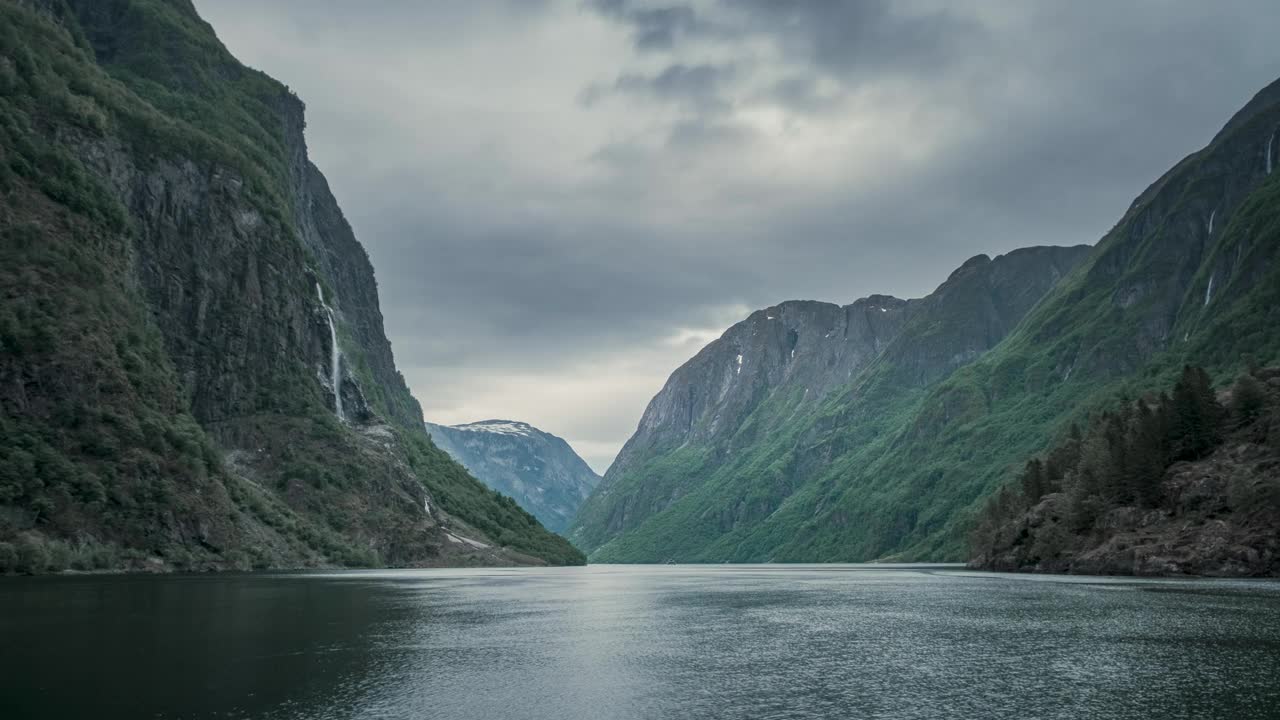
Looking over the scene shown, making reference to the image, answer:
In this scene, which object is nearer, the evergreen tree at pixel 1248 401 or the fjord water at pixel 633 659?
the fjord water at pixel 633 659

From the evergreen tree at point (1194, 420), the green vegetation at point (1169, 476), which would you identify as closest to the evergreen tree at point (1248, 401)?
the green vegetation at point (1169, 476)

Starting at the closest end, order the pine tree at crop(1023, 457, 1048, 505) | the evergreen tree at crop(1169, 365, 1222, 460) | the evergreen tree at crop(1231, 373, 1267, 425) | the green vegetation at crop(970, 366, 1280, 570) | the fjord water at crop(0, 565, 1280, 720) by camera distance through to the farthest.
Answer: the fjord water at crop(0, 565, 1280, 720), the green vegetation at crop(970, 366, 1280, 570), the evergreen tree at crop(1231, 373, 1267, 425), the evergreen tree at crop(1169, 365, 1222, 460), the pine tree at crop(1023, 457, 1048, 505)

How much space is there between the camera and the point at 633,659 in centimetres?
5497

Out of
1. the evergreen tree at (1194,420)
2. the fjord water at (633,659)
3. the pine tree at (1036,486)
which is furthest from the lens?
the pine tree at (1036,486)

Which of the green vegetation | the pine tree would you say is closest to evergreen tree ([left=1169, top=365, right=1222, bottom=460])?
the green vegetation

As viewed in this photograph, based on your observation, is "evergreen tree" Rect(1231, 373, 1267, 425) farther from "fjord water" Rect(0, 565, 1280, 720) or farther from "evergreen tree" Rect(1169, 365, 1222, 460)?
"fjord water" Rect(0, 565, 1280, 720)

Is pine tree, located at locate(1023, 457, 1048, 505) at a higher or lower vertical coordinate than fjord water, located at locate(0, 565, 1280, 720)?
higher

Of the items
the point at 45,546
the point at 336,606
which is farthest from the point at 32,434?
the point at 336,606

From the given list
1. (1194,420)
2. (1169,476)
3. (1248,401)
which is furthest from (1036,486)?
(1248,401)

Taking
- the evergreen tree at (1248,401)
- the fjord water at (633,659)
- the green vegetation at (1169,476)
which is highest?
the evergreen tree at (1248,401)

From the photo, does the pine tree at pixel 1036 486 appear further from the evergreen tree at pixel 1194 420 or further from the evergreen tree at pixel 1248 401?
the evergreen tree at pixel 1248 401

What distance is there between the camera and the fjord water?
3834 centimetres

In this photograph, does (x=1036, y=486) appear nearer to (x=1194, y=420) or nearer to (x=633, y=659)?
(x=1194, y=420)

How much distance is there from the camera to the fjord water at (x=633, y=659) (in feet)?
126
